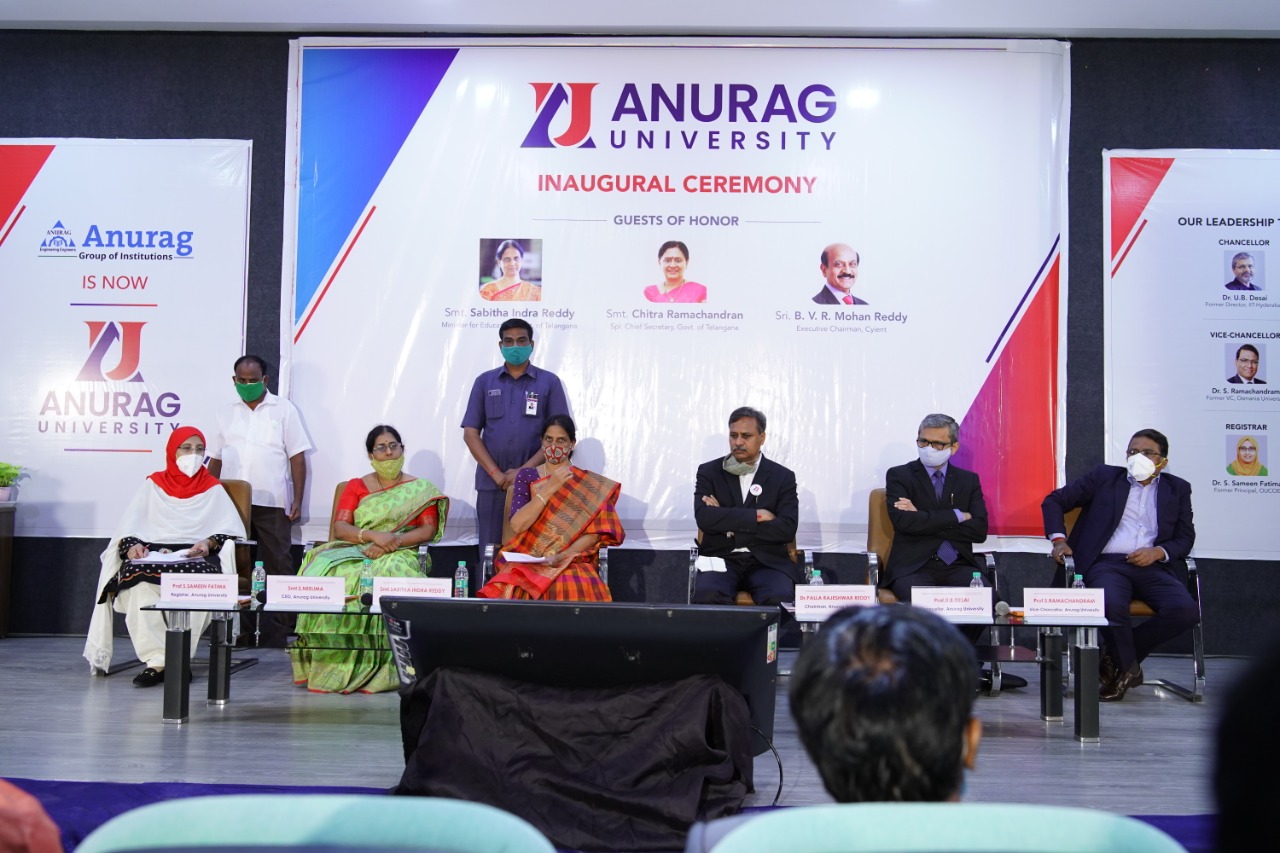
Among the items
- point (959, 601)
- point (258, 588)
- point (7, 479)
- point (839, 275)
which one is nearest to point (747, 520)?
point (959, 601)

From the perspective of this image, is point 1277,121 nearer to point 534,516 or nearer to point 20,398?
point 534,516

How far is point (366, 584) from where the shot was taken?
168 inches

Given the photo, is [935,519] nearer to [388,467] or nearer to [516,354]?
[516,354]

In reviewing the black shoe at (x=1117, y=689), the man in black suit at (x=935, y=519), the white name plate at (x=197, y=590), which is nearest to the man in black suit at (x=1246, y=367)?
the man in black suit at (x=935, y=519)

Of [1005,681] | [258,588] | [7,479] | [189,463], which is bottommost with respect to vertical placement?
[1005,681]

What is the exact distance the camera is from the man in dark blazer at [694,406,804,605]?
16.1ft

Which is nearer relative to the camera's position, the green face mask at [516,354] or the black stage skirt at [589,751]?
the black stage skirt at [589,751]

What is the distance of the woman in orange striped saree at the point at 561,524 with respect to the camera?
4.86 metres

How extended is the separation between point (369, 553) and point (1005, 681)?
9.92 feet

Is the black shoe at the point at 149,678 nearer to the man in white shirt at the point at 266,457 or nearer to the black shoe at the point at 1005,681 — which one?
the man in white shirt at the point at 266,457

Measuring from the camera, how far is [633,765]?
2846 mm

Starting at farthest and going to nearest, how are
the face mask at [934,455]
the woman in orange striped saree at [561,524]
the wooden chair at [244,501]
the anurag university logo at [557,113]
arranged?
the anurag university logo at [557,113] < the wooden chair at [244,501] < the face mask at [934,455] < the woman in orange striped saree at [561,524]

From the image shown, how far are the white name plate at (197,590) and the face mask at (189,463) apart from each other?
1.31 metres

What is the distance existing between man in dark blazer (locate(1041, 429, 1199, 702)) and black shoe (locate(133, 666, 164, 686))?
4.12 metres
